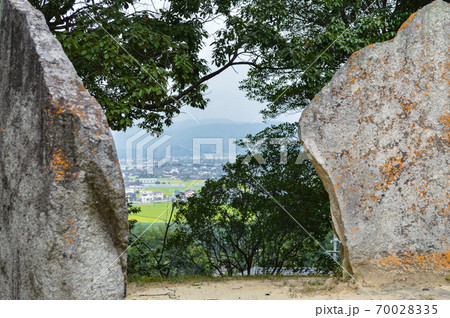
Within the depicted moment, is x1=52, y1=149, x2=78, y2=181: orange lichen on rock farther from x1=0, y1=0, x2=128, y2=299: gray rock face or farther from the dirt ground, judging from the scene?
the dirt ground

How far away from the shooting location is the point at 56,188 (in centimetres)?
397

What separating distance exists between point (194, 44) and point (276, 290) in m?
4.63

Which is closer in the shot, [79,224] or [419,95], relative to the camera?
A: [79,224]

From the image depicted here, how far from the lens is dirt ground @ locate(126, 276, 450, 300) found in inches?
180

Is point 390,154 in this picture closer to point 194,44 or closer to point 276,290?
point 276,290

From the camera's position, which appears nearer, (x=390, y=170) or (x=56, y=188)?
(x=56, y=188)

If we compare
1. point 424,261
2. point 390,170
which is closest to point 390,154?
point 390,170

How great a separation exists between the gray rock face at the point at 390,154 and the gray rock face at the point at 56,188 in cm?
219

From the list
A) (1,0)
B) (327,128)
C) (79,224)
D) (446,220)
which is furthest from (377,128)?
(1,0)

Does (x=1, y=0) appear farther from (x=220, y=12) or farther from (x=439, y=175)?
(x=439, y=175)

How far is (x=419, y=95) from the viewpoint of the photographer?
16.3ft

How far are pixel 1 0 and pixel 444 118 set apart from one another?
4.87 m

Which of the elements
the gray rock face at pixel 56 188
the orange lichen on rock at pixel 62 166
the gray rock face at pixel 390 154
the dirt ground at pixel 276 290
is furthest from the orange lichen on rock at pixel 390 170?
the orange lichen on rock at pixel 62 166

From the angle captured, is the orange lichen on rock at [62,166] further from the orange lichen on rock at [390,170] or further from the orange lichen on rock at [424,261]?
the orange lichen on rock at [424,261]
